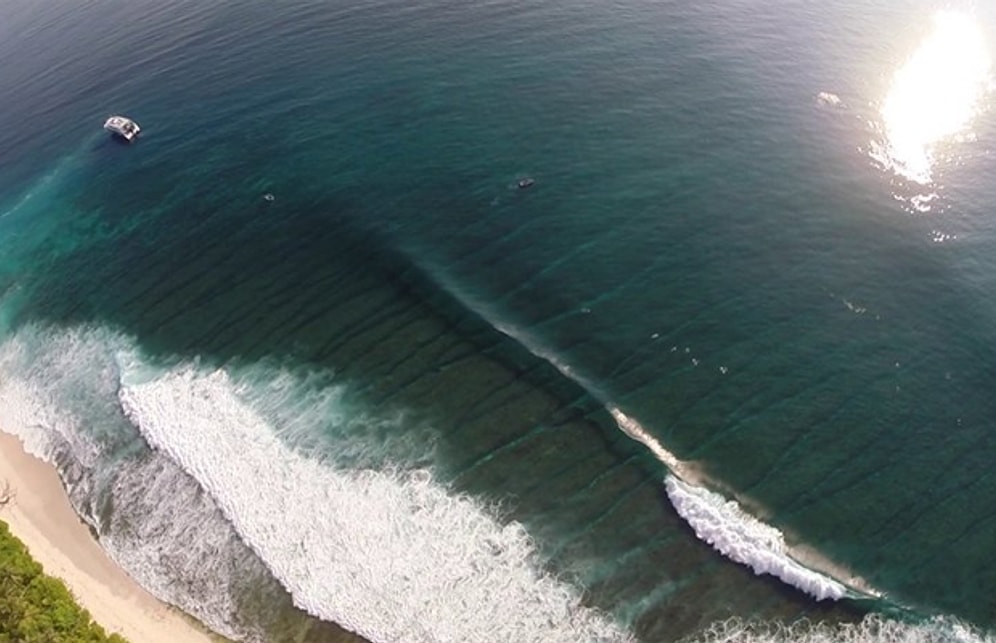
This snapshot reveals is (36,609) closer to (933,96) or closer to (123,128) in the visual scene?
(123,128)

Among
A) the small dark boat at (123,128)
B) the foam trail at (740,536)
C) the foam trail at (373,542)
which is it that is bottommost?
the foam trail at (740,536)

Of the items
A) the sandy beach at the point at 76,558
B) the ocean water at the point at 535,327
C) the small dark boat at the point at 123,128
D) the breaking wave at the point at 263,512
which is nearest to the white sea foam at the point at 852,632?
the ocean water at the point at 535,327

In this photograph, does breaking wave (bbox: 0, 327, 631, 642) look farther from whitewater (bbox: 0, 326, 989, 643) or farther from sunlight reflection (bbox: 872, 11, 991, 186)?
sunlight reflection (bbox: 872, 11, 991, 186)

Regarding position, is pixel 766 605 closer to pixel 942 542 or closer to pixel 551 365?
pixel 942 542

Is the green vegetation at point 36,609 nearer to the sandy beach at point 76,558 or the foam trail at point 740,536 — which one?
the sandy beach at point 76,558

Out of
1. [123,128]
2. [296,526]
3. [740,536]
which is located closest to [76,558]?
[296,526]
